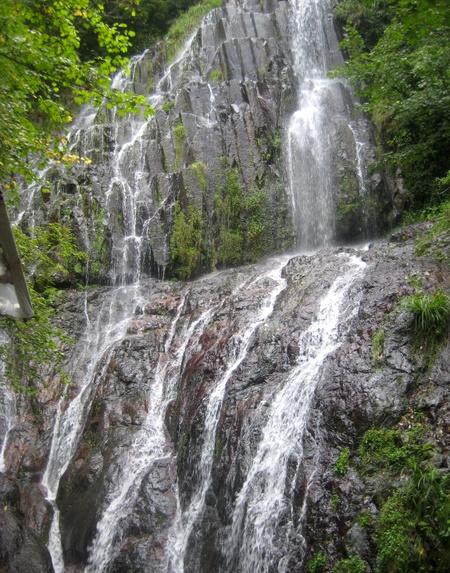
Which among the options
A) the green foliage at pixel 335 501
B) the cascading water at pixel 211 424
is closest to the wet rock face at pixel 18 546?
the cascading water at pixel 211 424

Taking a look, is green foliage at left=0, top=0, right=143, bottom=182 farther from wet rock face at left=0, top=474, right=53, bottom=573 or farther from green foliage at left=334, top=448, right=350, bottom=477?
wet rock face at left=0, top=474, right=53, bottom=573

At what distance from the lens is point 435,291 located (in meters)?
7.91

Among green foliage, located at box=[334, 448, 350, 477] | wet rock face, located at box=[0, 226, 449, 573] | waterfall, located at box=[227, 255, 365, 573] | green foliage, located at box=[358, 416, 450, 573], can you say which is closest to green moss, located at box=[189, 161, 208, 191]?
wet rock face, located at box=[0, 226, 449, 573]

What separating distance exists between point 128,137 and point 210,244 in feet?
18.1

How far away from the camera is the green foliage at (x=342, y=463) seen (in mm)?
6285

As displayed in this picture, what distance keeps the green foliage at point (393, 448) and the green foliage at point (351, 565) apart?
1.08 meters

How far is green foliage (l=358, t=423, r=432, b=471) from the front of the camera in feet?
19.2

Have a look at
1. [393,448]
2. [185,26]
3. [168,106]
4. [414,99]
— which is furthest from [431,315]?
[185,26]

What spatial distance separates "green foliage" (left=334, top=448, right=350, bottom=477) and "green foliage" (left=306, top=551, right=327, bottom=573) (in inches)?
39.1

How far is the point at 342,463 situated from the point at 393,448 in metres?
0.70

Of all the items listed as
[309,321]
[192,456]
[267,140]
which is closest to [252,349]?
[309,321]

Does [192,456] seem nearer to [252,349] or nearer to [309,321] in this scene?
[252,349]

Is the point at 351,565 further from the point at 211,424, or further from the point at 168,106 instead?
the point at 168,106

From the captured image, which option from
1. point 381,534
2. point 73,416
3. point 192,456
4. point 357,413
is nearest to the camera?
point 381,534
